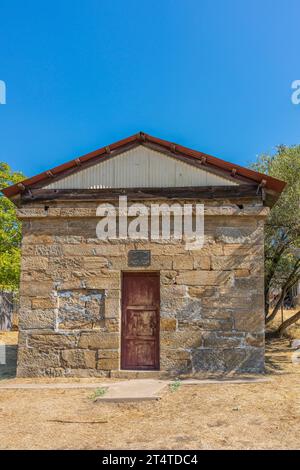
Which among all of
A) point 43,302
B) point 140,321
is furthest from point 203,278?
point 43,302

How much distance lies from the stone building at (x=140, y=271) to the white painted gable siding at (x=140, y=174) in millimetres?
19

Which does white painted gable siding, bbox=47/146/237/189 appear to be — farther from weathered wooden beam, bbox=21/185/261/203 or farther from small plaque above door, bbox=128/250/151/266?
small plaque above door, bbox=128/250/151/266

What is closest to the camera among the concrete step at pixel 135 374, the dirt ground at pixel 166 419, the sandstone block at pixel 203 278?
the dirt ground at pixel 166 419

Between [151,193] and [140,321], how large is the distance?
2382mm

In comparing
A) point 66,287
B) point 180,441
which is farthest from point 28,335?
point 180,441

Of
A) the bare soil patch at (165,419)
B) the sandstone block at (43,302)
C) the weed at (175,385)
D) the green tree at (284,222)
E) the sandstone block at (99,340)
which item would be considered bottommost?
the bare soil patch at (165,419)

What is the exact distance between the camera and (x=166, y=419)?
5.61 m

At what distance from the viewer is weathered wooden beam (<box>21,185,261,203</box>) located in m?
8.43

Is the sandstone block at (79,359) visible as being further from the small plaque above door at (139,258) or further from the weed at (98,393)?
the small plaque above door at (139,258)

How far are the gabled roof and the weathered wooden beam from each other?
0.19 meters

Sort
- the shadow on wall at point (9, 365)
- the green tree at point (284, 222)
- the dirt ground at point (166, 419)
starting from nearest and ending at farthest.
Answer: the dirt ground at point (166, 419) < the shadow on wall at point (9, 365) < the green tree at point (284, 222)

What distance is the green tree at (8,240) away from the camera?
14555mm

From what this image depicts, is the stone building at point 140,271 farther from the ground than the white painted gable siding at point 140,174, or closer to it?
closer to it

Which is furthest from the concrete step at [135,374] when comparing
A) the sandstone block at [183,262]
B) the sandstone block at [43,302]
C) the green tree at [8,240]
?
the green tree at [8,240]
